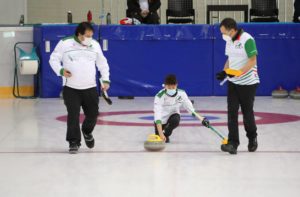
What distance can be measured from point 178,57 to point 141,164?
9164 mm

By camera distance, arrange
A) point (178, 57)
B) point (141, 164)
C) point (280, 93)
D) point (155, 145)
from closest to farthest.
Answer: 1. point (141, 164)
2. point (155, 145)
3. point (280, 93)
4. point (178, 57)

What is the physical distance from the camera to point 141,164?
9117mm

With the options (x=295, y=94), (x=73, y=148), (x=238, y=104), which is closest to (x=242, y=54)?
(x=238, y=104)

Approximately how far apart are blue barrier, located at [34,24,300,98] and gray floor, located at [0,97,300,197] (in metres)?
4.49

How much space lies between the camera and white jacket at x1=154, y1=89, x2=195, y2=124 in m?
10.6

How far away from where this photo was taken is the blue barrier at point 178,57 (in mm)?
17938

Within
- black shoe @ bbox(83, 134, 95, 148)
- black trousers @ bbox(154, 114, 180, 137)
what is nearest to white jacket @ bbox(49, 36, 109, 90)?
black shoe @ bbox(83, 134, 95, 148)

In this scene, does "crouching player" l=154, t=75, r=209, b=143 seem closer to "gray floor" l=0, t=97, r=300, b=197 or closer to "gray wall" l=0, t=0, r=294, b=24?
"gray floor" l=0, t=97, r=300, b=197

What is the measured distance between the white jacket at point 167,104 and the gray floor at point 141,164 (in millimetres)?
421

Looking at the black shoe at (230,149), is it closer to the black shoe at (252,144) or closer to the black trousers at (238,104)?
the black trousers at (238,104)

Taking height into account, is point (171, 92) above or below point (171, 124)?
above

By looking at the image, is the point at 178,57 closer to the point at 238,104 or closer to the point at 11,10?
the point at 11,10

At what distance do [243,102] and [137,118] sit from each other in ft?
15.2

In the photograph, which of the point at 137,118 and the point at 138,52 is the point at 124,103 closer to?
the point at 138,52
